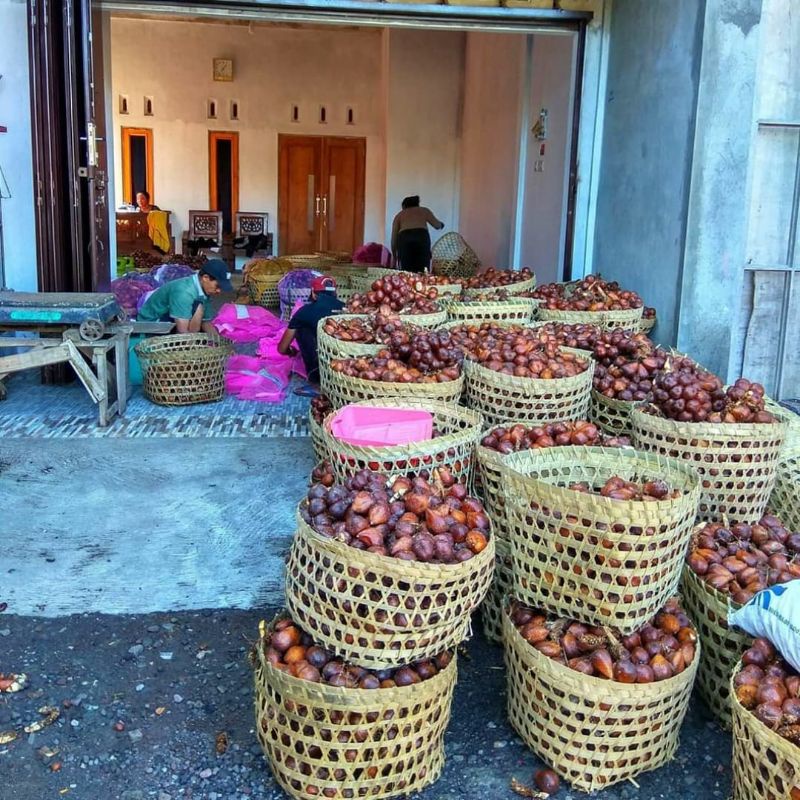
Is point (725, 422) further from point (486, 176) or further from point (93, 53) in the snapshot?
point (486, 176)

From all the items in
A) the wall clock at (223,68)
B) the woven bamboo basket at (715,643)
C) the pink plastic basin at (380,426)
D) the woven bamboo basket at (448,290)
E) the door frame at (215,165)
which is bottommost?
the woven bamboo basket at (715,643)

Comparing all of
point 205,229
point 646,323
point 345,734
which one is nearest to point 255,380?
point 646,323

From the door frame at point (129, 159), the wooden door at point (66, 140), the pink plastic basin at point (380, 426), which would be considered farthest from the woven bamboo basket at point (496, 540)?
the door frame at point (129, 159)

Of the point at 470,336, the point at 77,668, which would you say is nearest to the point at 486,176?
the point at 470,336

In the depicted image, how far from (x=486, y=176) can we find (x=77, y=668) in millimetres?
9853

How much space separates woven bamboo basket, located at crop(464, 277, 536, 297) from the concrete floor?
1.65 metres

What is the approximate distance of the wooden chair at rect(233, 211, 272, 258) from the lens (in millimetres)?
15336

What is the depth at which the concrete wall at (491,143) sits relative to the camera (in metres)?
9.95

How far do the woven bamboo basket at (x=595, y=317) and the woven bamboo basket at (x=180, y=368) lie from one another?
222cm

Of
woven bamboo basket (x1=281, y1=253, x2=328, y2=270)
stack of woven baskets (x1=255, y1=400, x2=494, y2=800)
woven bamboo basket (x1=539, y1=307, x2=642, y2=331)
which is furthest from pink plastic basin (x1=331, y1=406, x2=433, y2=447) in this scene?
woven bamboo basket (x1=281, y1=253, x2=328, y2=270)

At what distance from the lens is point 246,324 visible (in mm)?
8375

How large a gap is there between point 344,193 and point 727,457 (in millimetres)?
13671

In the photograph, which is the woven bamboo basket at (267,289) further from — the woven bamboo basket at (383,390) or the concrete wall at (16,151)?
the woven bamboo basket at (383,390)

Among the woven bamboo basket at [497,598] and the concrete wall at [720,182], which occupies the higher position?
the concrete wall at [720,182]
